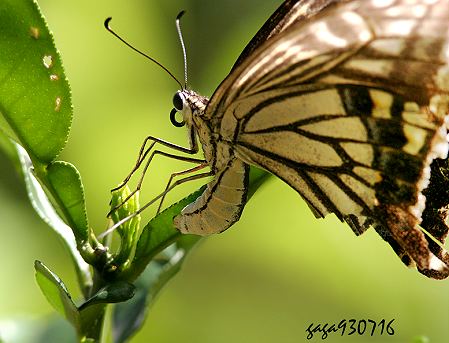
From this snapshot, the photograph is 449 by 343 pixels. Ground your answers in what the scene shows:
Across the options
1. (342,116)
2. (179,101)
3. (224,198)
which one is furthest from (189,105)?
(342,116)

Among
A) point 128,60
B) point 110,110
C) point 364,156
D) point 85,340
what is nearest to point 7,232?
point 110,110

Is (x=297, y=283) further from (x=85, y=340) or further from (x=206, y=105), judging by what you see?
(x=85, y=340)

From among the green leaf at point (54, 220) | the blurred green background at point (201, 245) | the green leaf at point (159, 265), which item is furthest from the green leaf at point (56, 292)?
the blurred green background at point (201, 245)

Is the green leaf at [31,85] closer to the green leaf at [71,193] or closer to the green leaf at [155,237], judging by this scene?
the green leaf at [71,193]

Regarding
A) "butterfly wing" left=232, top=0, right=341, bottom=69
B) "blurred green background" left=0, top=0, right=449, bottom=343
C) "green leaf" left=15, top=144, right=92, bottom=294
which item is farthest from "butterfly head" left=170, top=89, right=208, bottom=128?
"blurred green background" left=0, top=0, right=449, bottom=343

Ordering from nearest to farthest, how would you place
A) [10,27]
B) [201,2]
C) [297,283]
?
[10,27] → [297,283] → [201,2]

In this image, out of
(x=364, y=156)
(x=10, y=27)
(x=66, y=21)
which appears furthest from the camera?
(x=66, y=21)

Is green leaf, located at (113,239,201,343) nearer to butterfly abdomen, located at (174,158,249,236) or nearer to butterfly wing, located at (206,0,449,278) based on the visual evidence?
butterfly abdomen, located at (174,158,249,236)
